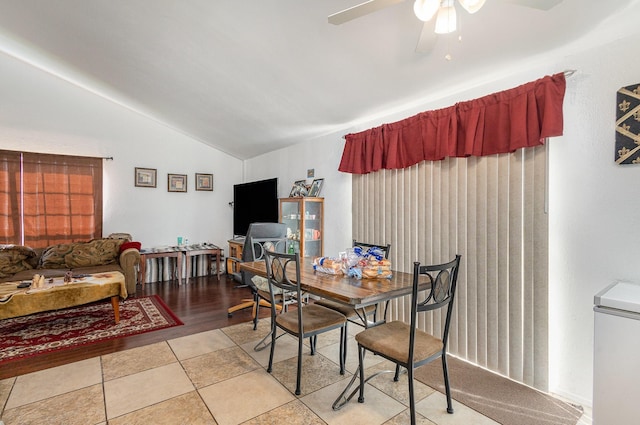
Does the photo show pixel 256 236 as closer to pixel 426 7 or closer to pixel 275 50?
pixel 275 50

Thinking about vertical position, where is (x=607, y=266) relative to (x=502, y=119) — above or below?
below

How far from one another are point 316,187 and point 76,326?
10.3 feet

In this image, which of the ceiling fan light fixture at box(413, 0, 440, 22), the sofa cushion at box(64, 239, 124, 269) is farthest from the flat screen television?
the ceiling fan light fixture at box(413, 0, 440, 22)

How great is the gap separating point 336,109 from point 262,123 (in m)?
1.33

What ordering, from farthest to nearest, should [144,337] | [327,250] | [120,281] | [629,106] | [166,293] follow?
1. [166,293]
2. [327,250]
3. [120,281]
4. [144,337]
5. [629,106]

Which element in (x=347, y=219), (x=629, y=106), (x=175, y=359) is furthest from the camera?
(x=347, y=219)

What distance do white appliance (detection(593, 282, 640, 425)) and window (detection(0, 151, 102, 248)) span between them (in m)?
6.07

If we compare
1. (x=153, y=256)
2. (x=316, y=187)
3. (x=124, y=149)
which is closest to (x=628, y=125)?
(x=316, y=187)

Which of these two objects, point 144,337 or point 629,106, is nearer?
point 629,106

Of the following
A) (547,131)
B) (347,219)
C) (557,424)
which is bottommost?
(557,424)

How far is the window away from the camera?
14.3ft

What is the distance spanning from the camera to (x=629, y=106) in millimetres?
1750

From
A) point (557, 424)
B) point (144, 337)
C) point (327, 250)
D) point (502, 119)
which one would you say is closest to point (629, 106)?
point (502, 119)

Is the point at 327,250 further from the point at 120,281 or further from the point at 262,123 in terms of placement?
the point at 120,281
